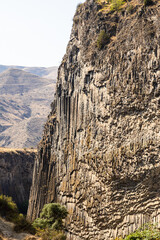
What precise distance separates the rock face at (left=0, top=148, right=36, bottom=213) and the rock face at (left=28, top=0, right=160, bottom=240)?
24228mm

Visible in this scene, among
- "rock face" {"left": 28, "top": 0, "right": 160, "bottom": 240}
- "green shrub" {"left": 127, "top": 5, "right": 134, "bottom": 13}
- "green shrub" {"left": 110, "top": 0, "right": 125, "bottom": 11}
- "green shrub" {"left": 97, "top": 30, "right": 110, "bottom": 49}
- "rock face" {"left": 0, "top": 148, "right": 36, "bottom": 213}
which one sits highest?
"green shrub" {"left": 110, "top": 0, "right": 125, "bottom": 11}

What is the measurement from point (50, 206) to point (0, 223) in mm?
7112

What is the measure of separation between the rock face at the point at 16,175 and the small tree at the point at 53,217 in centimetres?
2705

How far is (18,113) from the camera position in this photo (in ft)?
605

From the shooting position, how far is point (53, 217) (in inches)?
1123

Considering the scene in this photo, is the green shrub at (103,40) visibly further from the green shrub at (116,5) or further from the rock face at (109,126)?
the green shrub at (116,5)

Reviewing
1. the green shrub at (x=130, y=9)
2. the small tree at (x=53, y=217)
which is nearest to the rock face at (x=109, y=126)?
the green shrub at (x=130, y=9)

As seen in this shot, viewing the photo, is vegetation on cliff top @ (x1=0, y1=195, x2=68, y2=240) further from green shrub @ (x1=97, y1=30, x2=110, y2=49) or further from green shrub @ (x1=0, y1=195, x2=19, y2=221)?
green shrub @ (x1=97, y1=30, x2=110, y2=49)

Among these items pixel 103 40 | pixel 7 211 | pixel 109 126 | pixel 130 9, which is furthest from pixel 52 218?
pixel 130 9

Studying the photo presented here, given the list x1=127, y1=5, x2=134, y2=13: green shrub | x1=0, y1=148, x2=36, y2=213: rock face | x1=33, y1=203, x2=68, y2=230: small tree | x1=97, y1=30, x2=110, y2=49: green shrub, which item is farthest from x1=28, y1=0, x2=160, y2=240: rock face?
x1=0, y1=148, x2=36, y2=213: rock face

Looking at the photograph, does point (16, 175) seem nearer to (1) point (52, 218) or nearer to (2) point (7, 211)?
(1) point (52, 218)

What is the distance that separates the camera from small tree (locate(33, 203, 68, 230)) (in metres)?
27.7

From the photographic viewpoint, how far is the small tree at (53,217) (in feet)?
90.7

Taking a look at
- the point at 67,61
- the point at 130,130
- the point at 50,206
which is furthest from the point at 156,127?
the point at 67,61
